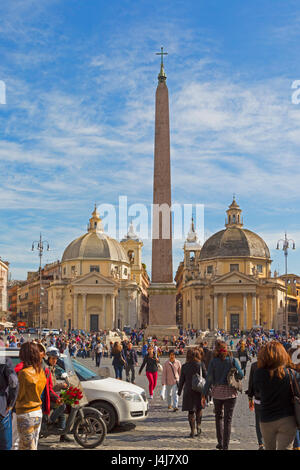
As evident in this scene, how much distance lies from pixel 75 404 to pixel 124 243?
306 ft

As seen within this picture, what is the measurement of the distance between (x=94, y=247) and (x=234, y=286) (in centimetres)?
2025

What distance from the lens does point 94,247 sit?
87.3 metres

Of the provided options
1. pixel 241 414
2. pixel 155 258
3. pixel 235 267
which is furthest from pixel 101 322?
pixel 241 414

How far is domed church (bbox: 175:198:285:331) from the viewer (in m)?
80.0

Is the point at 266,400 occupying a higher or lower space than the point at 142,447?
higher

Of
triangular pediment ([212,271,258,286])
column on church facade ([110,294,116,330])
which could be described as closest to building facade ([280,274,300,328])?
triangular pediment ([212,271,258,286])

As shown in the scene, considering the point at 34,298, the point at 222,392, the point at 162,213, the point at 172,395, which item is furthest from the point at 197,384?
the point at 34,298

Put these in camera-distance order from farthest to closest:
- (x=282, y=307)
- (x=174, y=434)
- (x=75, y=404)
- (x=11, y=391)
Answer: (x=282, y=307) → (x=174, y=434) → (x=75, y=404) → (x=11, y=391)

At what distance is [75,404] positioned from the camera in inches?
355

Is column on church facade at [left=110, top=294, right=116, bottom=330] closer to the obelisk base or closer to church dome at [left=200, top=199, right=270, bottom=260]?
church dome at [left=200, top=199, right=270, bottom=260]

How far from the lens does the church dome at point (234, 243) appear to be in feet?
280

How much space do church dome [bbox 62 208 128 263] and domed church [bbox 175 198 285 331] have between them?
37.2 feet

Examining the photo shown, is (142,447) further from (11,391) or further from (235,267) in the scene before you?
(235,267)

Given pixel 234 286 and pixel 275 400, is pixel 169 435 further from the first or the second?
pixel 234 286
